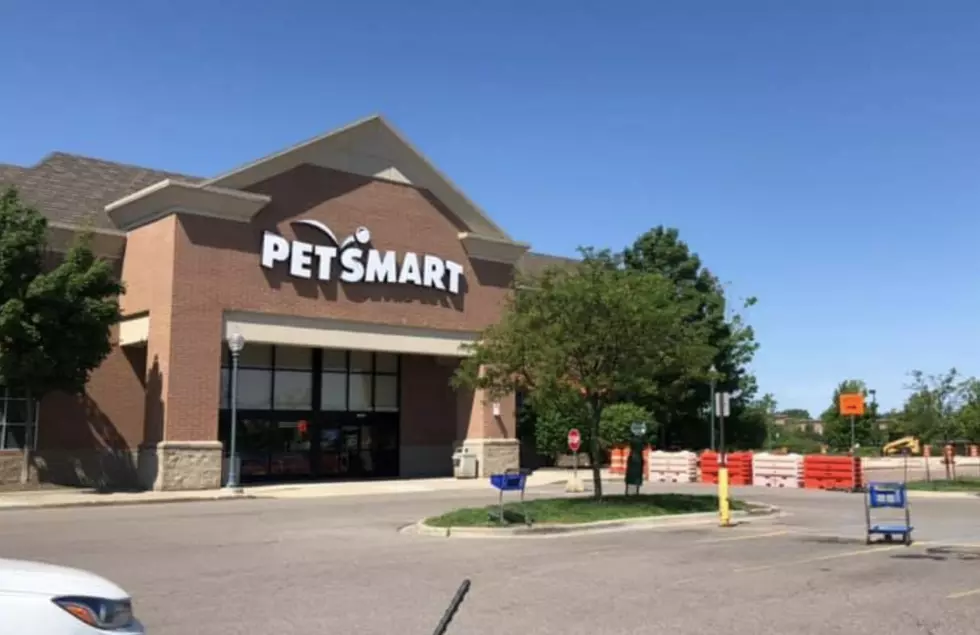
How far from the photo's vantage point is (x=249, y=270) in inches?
1284

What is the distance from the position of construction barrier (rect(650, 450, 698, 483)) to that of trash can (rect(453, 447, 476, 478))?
701 centimetres

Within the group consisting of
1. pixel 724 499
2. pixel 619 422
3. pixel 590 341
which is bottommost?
pixel 724 499

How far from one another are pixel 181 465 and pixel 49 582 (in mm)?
26198

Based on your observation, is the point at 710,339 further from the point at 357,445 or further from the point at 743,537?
the point at 743,537

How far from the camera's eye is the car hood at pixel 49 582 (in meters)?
5.33

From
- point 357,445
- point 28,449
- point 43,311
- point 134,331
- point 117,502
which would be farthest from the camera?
point 357,445

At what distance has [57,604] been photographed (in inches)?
208

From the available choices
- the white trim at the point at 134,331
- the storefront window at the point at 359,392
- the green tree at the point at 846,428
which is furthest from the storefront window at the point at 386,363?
the green tree at the point at 846,428

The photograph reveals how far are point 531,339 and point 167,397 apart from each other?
13.9 m

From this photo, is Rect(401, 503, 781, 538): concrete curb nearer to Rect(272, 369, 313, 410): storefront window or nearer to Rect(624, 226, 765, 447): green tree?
Rect(272, 369, 313, 410): storefront window

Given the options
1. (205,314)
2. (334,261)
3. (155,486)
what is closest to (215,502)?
(155,486)

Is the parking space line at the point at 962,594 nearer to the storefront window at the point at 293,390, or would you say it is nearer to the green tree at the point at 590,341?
the green tree at the point at 590,341

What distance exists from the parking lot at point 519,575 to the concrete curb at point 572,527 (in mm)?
501

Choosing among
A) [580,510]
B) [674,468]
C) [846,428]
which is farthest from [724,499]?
[846,428]
